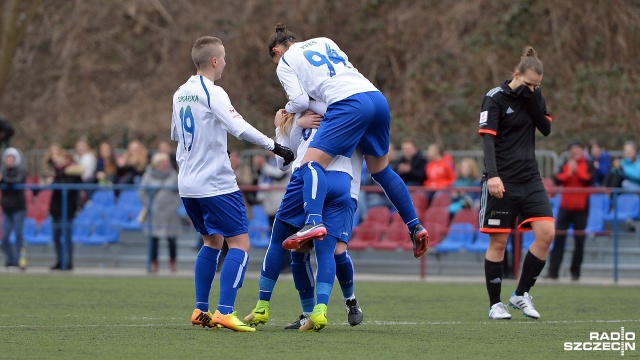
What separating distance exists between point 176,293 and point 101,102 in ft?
67.3

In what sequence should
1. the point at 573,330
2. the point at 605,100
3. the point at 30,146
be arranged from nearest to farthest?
the point at 573,330
the point at 605,100
the point at 30,146

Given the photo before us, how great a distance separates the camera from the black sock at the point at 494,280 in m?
9.55

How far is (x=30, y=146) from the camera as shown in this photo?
85.9 ft

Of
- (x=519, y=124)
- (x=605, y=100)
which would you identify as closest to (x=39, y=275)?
(x=519, y=124)

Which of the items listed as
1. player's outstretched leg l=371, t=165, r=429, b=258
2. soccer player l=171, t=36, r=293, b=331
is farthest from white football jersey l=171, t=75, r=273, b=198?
player's outstretched leg l=371, t=165, r=429, b=258

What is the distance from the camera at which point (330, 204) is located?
8.27 metres

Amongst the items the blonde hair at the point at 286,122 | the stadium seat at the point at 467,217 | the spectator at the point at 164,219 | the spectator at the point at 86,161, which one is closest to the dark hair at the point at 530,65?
the blonde hair at the point at 286,122

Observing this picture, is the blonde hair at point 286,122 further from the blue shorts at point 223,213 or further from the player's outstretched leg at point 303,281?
the player's outstretched leg at point 303,281

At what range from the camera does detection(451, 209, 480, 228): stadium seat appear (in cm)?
1597

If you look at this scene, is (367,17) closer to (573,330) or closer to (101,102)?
(101,102)

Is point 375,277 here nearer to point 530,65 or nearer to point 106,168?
point 106,168

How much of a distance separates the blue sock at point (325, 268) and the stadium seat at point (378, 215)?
337 inches
